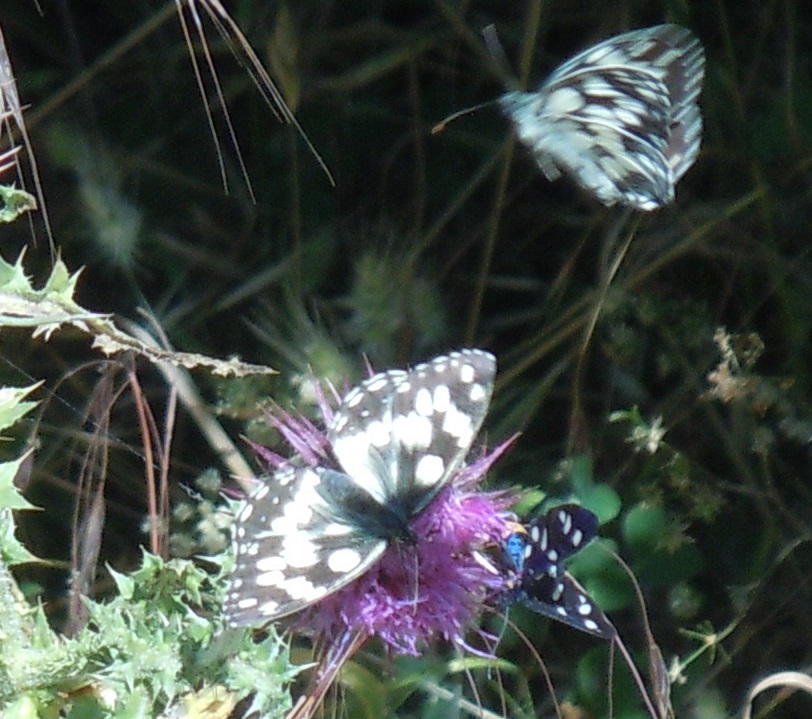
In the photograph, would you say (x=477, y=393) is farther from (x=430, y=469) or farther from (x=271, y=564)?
(x=271, y=564)

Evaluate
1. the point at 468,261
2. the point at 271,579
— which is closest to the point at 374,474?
the point at 271,579

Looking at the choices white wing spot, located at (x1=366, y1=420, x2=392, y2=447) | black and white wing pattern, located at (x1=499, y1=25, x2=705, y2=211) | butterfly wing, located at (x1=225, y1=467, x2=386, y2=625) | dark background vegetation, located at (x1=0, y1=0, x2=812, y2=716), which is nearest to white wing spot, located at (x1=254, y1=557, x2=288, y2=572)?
butterfly wing, located at (x1=225, y1=467, x2=386, y2=625)

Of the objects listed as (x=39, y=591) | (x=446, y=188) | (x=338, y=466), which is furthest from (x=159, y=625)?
(x=446, y=188)

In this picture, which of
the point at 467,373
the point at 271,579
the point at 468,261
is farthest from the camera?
the point at 468,261

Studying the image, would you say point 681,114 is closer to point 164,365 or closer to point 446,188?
point 446,188

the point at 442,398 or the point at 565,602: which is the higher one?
the point at 442,398

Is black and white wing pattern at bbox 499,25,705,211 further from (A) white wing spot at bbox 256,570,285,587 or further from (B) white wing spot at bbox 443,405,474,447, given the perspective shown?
(A) white wing spot at bbox 256,570,285,587
